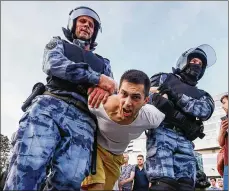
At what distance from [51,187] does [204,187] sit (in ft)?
8.03

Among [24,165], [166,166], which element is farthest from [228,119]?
[24,165]

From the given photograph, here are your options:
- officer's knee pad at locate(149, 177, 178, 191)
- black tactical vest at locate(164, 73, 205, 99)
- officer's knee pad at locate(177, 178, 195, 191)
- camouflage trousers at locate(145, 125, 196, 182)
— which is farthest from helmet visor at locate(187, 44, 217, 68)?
officer's knee pad at locate(149, 177, 178, 191)

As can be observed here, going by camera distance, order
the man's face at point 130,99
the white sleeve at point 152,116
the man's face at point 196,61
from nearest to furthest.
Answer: the man's face at point 130,99
the white sleeve at point 152,116
the man's face at point 196,61

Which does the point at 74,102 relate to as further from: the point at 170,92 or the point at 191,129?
the point at 191,129

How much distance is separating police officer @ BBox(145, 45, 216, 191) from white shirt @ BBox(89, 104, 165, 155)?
805 mm

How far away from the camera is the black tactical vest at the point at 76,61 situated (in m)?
2.93

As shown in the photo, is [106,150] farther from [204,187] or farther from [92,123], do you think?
[204,187]

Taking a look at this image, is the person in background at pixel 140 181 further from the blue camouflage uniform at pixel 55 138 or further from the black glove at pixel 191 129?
the blue camouflage uniform at pixel 55 138

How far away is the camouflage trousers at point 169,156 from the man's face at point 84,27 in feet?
4.73

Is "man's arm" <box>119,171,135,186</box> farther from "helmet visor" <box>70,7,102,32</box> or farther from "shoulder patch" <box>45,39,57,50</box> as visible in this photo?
"shoulder patch" <box>45,39,57,50</box>

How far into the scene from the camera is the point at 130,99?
9.09ft

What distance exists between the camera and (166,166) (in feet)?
12.2

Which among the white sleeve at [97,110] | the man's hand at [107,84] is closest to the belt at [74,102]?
the white sleeve at [97,110]

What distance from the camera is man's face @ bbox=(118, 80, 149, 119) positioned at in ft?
8.98
